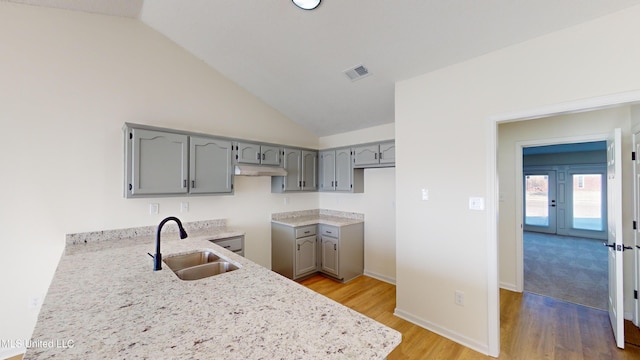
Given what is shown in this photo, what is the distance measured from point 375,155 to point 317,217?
1677 millimetres

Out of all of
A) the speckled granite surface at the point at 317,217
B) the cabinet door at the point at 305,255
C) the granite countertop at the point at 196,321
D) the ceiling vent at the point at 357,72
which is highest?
the ceiling vent at the point at 357,72

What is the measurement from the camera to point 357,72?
285cm

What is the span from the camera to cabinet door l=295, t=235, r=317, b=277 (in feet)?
12.3

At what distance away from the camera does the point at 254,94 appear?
3816 mm

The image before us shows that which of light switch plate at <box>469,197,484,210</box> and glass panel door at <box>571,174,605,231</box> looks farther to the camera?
glass panel door at <box>571,174,605,231</box>

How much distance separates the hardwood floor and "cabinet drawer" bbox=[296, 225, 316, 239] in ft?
2.84

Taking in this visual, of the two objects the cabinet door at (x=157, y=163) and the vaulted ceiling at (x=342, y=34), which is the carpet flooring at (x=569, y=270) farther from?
the cabinet door at (x=157, y=163)

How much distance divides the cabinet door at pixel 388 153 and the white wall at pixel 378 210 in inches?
13.7

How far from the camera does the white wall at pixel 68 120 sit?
2.23 m

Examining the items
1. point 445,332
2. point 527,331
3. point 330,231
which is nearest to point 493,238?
point 445,332

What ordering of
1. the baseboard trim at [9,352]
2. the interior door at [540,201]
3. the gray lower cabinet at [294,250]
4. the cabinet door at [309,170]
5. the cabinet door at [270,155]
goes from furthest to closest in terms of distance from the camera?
the interior door at [540,201] → the cabinet door at [309,170] → the gray lower cabinet at [294,250] → the cabinet door at [270,155] → the baseboard trim at [9,352]

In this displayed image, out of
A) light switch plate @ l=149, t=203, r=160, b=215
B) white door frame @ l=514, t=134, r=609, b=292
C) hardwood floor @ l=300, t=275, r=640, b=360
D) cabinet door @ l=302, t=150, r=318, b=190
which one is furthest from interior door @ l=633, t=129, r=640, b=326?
light switch plate @ l=149, t=203, r=160, b=215

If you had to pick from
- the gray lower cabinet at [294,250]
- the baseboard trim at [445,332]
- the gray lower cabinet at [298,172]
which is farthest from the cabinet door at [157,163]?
the baseboard trim at [445,332]

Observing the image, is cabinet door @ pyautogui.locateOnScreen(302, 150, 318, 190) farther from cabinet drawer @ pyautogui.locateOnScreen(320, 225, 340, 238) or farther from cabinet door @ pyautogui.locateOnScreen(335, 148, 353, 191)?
cabinet drawer @ pyautogui.locateOnScreen(320, 225, 340, 238)
